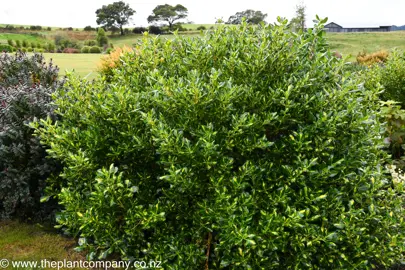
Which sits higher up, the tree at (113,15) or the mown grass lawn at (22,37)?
the tree at (113,15)

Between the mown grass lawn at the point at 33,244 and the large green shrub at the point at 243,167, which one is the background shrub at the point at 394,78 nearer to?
the large green shrub at the point at 243,167

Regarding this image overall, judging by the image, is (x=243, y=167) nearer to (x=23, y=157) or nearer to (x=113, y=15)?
(x=23, y=157)

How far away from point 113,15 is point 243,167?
62.7 metres

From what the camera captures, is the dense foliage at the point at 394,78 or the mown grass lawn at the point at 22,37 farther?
the mown grass lawn at the point at 22,37

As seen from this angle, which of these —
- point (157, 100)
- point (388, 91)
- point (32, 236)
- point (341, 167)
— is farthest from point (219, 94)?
point (388, 91)

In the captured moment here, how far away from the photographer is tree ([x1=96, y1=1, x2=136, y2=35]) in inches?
2307

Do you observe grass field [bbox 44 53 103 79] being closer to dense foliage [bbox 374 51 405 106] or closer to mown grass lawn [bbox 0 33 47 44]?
dense foliage [bbox 374 51 405 106]

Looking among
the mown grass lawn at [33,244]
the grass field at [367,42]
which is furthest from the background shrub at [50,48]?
the mown grass lawn at [33,244]

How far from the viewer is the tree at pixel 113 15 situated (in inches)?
2307

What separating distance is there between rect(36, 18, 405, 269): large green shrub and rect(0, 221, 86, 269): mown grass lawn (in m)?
0.77

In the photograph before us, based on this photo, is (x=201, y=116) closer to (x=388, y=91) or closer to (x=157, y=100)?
(x=157, y=100)

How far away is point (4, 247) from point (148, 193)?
2.14 metres

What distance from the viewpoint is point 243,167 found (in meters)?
2.75

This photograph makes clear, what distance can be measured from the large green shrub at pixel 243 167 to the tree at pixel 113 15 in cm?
5989
